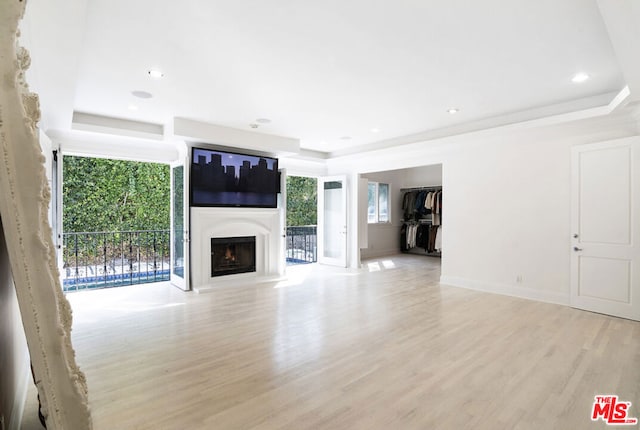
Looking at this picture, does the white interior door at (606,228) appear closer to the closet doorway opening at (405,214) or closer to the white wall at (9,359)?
the closet doorway opening at (405,214)

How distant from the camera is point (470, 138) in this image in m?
5.29

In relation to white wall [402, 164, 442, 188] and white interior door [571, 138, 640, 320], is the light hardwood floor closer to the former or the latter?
white interior door [571, 138, 640, 320]

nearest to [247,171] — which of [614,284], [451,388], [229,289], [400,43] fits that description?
[229,289]

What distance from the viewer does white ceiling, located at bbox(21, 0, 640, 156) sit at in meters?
2.38

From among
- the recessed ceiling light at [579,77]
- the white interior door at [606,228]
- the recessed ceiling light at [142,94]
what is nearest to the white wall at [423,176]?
the white interior door at [606,228]

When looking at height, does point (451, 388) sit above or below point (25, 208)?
below

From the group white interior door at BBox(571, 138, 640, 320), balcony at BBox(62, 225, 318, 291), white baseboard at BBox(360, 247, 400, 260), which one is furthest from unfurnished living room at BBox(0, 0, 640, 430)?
white baseboard at BBox(360, 247, 400, 260)

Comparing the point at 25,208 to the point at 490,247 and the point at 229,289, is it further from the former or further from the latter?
the point at 490,247

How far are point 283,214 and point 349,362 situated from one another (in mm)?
4033

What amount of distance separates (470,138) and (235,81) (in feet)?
12.2

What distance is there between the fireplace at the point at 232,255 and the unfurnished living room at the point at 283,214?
0.12 ft

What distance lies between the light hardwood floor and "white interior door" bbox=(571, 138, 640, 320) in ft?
1.07

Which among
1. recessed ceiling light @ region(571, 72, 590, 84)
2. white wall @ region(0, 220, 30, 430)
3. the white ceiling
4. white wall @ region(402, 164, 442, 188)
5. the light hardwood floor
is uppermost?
recessed ceiling light @ region(571, 72, 590, 84)

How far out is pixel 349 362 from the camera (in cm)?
283
